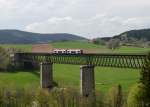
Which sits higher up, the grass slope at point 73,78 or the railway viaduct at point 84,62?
the railway viaduct at point 84,62

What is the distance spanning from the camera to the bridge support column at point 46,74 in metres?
116

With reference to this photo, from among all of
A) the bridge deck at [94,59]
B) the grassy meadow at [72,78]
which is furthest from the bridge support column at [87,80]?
the grassy meadow at [72,78]

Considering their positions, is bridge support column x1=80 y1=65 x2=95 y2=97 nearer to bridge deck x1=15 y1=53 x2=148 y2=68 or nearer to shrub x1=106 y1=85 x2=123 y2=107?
bridge deck x1=15 y1=53 x2=148 y2=68

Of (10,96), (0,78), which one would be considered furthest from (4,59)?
(10,96)

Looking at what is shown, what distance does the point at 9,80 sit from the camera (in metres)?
122

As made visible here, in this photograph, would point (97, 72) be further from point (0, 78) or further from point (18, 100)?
point (18, 100)

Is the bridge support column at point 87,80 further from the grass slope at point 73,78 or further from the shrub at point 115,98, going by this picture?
the shrub at point 115,98

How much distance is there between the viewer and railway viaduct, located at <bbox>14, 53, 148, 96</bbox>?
9095 centimetres

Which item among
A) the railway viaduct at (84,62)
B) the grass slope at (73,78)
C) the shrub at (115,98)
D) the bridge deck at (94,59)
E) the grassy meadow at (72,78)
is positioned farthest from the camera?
the grass slope at (73,78)

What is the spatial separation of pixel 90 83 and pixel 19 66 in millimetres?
54761

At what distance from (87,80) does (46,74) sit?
77.0 ft

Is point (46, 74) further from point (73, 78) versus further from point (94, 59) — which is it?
point (94, 59)

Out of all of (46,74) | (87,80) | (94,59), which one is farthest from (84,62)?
(46,74)

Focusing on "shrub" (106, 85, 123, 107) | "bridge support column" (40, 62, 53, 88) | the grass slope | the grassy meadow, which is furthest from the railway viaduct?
"shrub" (106, 85, 123, 107)
